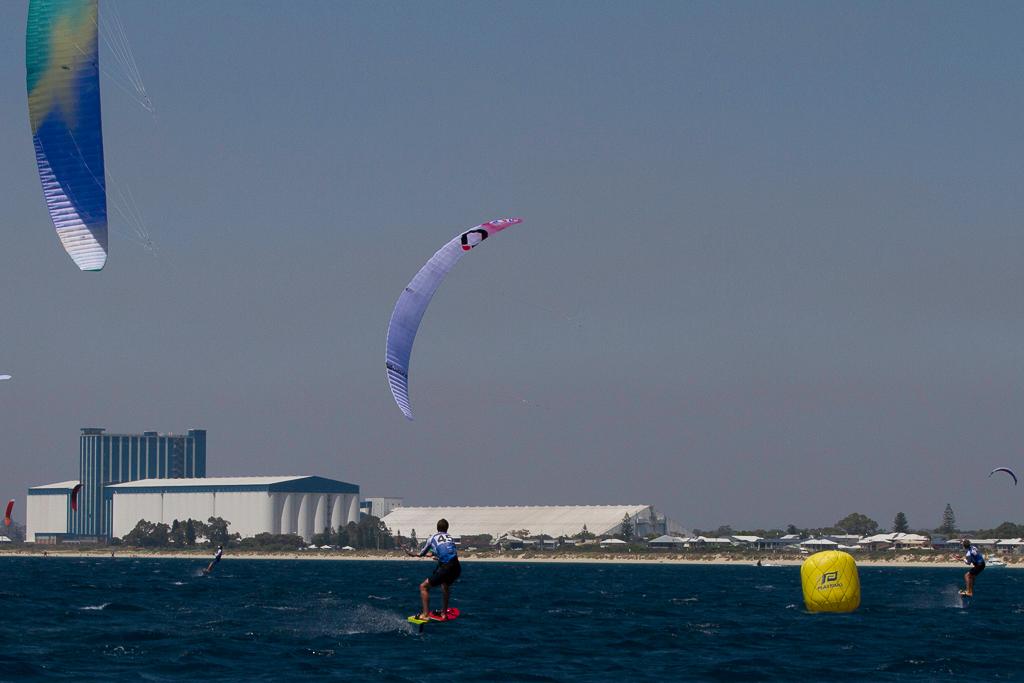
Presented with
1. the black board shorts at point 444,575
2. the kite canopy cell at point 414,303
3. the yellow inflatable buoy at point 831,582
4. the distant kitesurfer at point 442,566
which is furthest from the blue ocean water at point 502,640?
the kite canopy cell at point 414,303

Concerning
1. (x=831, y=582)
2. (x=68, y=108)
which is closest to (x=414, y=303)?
(x=68, y=108)

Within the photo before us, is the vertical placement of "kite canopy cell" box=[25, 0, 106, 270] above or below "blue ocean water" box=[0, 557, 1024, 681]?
above

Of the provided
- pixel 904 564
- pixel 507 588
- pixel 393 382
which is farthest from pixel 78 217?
pixel 904 564

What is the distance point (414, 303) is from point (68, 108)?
8.78 meters

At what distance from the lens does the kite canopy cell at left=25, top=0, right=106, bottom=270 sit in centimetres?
3181

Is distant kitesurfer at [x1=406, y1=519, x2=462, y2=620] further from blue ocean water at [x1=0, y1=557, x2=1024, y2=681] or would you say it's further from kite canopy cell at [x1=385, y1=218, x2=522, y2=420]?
kite canopy cell at [x1=385, y1=218, x2=522, y2=420]

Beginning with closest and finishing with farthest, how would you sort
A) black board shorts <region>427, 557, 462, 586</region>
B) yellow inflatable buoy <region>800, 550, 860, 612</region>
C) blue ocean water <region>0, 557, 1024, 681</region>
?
black board shorts <region>427, 557, 462, 586</region>
blue ocean water <region>0, 557, 1024, 681</region>
yellow inflatable buoy <region>800, 550, 860, 612</region>

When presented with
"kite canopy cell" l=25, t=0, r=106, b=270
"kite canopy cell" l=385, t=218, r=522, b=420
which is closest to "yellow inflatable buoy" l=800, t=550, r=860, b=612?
"kite canopy cell" l=385, t=218, r=522, b=420

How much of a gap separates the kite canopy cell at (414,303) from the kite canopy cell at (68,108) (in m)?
6.86

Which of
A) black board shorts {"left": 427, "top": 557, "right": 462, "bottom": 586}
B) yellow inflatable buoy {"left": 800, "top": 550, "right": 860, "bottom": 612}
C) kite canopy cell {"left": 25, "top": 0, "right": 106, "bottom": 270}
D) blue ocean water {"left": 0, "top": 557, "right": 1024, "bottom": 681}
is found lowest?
blue ocean water {"left": 0, "top": 557, "right": 1024, "bottom": 681}

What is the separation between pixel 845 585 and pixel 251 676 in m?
18.8

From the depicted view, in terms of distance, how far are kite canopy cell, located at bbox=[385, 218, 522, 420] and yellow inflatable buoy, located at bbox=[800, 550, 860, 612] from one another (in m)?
13.0

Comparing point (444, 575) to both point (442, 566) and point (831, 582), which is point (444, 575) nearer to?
point (442, 566)

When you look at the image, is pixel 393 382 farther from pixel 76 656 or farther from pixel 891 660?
pixel 891 660
